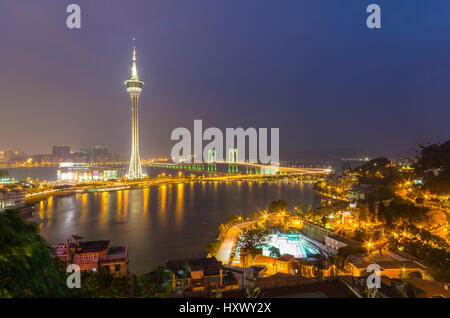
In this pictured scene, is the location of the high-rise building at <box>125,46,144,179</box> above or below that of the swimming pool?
above

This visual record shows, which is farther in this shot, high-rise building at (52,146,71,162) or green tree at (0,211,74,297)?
high-rise building at (52,146,71,162)

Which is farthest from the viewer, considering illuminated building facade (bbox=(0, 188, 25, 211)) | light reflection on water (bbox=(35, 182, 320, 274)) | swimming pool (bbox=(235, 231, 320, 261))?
illuminated building facade (bbox=(0, 188, 25, 211))

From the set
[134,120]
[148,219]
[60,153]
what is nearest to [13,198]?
[148,219]

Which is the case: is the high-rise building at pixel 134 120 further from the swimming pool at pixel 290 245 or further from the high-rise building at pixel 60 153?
the high-rise building at pixel 60 153

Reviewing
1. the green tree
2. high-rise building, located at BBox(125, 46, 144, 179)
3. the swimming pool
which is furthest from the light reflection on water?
high-rise building, located at BBox(125, 46, 144, 179)

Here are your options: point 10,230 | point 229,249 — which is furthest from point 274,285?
point 229,249

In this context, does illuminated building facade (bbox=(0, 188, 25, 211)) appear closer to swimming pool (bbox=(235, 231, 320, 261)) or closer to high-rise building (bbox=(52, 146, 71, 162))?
swimming pool (bbox=(235, 231, 320, 261))
